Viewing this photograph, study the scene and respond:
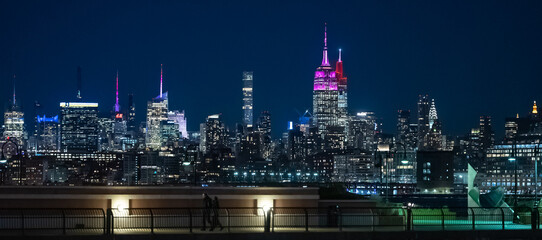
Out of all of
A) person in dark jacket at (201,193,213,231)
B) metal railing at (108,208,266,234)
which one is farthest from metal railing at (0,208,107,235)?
person in dark jacket at (201,193,213,231)

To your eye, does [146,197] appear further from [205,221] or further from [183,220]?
[205,221]

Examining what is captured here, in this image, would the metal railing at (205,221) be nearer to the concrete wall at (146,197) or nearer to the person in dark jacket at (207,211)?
the person in dark jacket at (207,211)

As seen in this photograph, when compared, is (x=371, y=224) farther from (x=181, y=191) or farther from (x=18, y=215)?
(x=18, y=215)

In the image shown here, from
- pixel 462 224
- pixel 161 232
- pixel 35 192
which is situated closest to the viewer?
pixel 161 232

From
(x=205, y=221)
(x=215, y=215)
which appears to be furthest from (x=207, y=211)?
(x=215, y=215)

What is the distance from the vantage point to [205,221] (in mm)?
44625

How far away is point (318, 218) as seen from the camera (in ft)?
160

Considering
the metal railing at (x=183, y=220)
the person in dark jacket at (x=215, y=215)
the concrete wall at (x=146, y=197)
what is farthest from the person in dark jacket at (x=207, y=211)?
the concrete wall at (x=146, y=197)

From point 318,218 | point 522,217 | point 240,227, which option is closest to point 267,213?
point 240,227

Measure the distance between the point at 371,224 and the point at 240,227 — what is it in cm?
597

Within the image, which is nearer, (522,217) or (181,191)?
(181,191)

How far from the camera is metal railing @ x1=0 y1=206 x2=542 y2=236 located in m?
43.6

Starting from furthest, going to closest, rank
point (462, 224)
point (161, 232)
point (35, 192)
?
point (462, 224)
point (35, 192)
point (161, 232)

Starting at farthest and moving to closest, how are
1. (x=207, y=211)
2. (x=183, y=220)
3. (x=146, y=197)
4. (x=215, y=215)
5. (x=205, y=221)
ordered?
(x=146, y=197) < (x=183, y=220) < (x=207, y=211) < (x=205, y=221) < (x=215, y=215)
